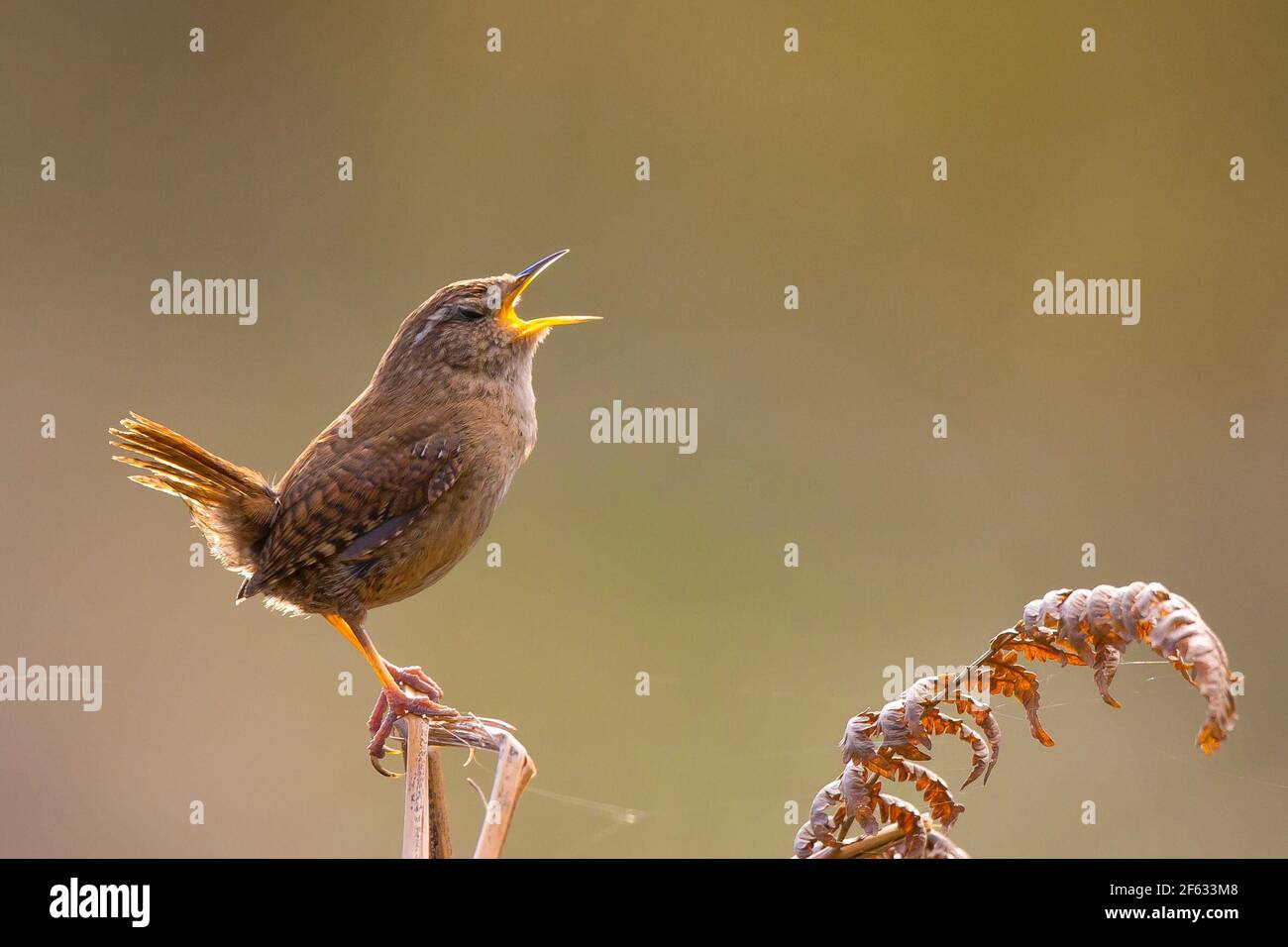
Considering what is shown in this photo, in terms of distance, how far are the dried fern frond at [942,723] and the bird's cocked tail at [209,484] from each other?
64.6 inches

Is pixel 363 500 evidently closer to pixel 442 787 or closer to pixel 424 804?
pixel 442 787

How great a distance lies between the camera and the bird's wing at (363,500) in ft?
8.76

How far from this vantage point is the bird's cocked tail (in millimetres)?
2674

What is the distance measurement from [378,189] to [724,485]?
2.35 metres

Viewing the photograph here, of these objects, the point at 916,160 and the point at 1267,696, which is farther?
the point at 916,160

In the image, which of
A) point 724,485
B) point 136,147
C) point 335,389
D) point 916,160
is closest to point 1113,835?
point 724,485

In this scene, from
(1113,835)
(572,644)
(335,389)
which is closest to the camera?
(1113,835)

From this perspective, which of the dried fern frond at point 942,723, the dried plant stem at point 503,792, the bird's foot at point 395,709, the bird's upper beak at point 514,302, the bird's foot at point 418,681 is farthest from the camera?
the bird's foot at point 418,681

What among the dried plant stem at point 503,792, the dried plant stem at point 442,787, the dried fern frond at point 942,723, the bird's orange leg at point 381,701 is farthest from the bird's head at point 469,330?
Answer: the dried fern frond at point 942,723

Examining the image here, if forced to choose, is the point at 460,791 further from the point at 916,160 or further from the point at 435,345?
the point at 916,160

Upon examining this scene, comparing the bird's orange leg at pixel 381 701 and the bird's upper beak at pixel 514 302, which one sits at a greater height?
the bird's upper beak at pixel 514 302

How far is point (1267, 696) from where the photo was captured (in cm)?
514

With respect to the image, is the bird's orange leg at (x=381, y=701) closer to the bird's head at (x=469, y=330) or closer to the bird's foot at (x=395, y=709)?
the bird's foot at (x=395, y=709)

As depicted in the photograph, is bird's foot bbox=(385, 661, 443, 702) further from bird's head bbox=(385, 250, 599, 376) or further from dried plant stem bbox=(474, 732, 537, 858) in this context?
dried plant stem bbox=(474, 732, 537, 858)
